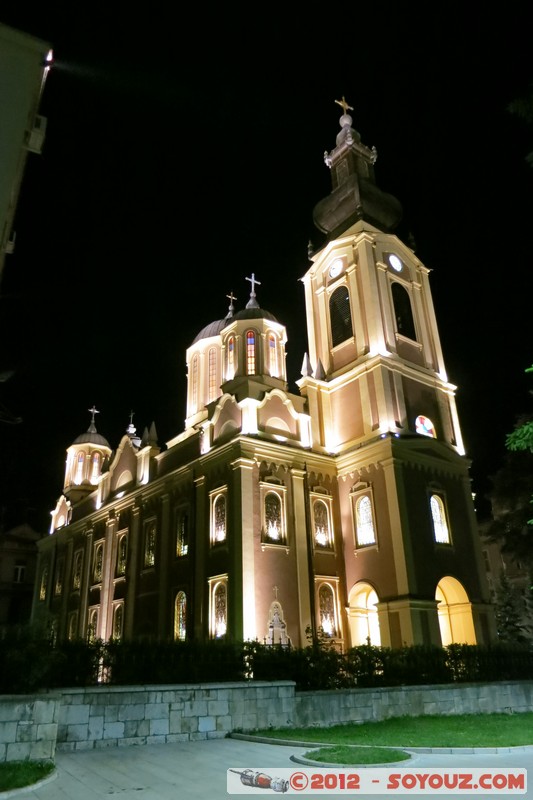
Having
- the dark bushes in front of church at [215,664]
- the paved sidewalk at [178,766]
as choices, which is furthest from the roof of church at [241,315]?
the paved sidewalk at [178,766]

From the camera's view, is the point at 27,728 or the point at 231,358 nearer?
the point at 27,728

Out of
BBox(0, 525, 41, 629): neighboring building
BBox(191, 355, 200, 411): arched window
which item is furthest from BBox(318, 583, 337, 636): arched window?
BBox(0, 525, 41, 629): neighboring building

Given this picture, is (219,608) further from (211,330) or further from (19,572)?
(19,572)

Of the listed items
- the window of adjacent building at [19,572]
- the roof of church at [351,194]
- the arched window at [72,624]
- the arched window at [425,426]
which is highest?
the roof of church at [351,194]

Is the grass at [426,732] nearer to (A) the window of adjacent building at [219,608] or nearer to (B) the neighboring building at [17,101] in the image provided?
(A) the window of adjacent building at [219,608]

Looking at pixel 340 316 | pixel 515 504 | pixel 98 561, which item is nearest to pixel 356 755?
pixel 515 504

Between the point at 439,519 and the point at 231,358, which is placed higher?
the point at 231,358

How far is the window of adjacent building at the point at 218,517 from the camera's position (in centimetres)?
2469

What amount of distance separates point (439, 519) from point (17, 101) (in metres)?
21.5

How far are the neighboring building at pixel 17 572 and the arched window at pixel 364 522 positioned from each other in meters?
32.9

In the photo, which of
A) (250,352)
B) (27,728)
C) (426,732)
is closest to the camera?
(27,728)

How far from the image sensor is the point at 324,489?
2625 cm

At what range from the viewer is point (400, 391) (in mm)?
26984

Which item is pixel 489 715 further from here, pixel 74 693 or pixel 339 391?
pixel 339 391
